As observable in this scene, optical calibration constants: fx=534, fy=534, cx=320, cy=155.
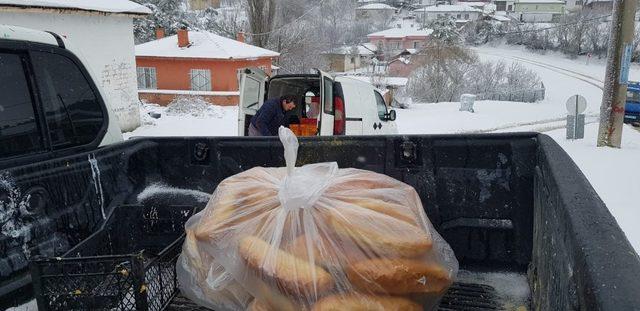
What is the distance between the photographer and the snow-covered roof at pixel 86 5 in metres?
11.9

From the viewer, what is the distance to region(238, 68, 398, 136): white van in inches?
298

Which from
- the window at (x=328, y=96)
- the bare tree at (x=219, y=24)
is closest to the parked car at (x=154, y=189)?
the window at (x=328, y=96)

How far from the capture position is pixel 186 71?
24.8m

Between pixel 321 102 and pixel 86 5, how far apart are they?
395 inches

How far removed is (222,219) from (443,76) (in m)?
37.1

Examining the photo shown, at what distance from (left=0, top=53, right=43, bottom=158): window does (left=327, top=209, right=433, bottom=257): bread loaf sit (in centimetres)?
159

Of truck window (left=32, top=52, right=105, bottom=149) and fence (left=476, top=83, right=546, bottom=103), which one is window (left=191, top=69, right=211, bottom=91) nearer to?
fence (left=476, top=83, right=546, bottom=103)

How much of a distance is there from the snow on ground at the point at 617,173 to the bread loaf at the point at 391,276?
15.0 ft

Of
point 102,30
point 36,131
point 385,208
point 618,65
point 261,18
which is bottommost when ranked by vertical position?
point 385,208

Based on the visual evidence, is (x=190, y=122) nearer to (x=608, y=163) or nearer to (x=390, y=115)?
(x=390, y=115)

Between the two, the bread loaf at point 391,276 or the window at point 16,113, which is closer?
the bread loaf at point 391,276

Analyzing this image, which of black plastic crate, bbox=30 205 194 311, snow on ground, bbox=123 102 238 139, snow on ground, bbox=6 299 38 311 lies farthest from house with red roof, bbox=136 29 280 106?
snow on ground, bbox=6 299 38 311

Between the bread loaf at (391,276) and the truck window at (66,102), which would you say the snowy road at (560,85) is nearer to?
the truck window at (66,102)

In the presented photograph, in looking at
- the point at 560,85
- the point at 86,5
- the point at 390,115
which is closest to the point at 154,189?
the point at 390,115
